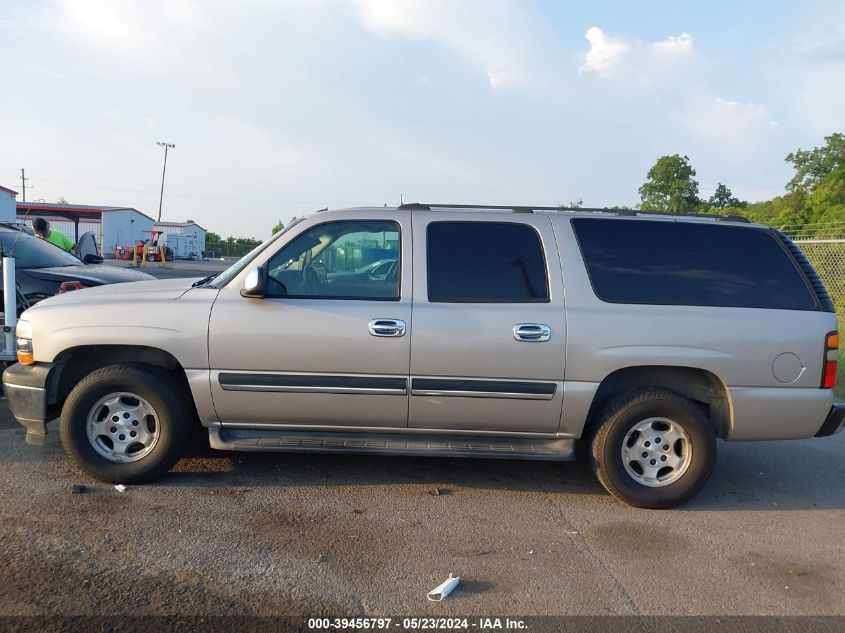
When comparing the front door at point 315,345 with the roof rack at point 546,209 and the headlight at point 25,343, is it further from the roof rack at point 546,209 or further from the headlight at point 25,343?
the headlight at point 25,343

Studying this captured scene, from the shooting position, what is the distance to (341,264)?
447cm

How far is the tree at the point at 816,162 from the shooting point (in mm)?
53188

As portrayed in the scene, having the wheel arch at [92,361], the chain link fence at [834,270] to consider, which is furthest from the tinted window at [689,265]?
the chain link fence at [834,270]

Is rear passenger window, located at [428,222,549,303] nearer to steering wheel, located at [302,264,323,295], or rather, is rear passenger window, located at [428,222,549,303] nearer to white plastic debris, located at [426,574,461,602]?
steering wheel, located at [302,264,323,295]

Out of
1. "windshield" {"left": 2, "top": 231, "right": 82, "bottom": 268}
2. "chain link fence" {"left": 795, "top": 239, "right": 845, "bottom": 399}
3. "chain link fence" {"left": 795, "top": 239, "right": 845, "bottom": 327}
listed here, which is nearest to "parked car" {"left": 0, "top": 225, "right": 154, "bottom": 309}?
"windshield" {"left": 2, "top": 231, "right": 82, "bottom": 268}

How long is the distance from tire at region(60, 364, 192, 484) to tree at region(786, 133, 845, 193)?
58506mm

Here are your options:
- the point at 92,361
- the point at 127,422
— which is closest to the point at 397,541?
the point at 127,422

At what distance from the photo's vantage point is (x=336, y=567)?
3.45 m

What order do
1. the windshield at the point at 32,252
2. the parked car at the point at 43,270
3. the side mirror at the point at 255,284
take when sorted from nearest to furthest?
the side mirror at the point at 255,284
the parked car at the point at 43,270
the windshield at the point at 32,252

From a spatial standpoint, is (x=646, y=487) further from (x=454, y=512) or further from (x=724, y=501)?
(x=454, y=512)

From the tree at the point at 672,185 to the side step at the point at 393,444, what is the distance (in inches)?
2146

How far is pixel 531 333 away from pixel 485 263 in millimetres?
569

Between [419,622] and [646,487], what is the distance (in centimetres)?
203

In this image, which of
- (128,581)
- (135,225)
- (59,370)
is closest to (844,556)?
(128,581)
